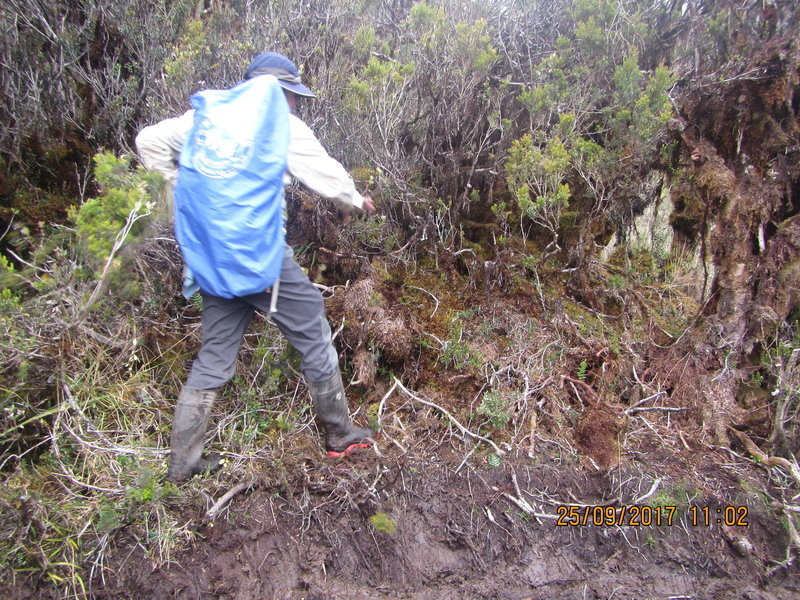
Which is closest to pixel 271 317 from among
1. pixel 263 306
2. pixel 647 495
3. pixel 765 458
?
pixel 263 306

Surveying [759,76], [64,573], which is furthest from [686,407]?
[64,573]

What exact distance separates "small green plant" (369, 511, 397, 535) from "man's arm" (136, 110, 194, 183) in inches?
79.5

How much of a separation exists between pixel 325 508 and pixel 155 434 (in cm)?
107

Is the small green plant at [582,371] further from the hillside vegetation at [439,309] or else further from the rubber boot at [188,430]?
the rubber boot at [188,430]

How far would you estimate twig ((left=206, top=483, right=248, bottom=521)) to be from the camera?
8.05 feet

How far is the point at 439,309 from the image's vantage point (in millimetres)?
3695

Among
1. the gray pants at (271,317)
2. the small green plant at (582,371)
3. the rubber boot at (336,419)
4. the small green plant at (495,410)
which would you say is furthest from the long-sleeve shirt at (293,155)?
the small green plant at (582,371)

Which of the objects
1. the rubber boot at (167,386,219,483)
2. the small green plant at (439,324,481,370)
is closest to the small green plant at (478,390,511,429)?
the small green plant at (439,324,481,370)

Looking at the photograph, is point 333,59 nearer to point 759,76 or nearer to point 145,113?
point 145,113

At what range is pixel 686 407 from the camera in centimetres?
323
